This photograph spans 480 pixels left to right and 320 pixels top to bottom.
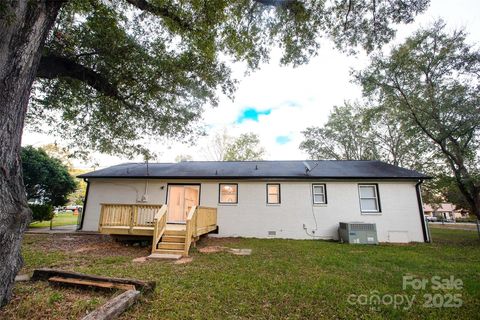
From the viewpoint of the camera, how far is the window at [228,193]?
36.1 feet

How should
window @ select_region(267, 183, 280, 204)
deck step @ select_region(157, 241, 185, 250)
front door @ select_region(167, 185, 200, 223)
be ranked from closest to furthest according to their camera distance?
deck step @ select_region(157, 241, 185, 250) < window @ select_region(267, 183, 280, 204) < front door @ select_region(167, 185, 200, 223)

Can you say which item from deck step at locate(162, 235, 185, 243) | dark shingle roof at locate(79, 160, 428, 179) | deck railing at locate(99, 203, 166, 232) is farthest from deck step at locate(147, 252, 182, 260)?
dark shingle roof at locate(79, 160, 428, 179)

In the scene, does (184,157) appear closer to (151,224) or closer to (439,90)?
(151,224)

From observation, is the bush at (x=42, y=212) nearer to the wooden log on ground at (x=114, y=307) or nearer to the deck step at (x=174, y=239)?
the deck step at (x=174, y=239)

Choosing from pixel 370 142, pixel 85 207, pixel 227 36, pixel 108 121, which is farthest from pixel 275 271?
pixel 370 142

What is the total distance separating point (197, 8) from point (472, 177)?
1364cm

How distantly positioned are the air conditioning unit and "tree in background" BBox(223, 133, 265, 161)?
56.8ft

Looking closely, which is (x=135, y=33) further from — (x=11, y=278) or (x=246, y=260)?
(x=246, y=260)

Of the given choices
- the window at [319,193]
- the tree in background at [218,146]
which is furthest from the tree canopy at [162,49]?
the tree in background at [218,146]

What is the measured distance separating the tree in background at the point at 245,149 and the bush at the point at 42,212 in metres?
15.9

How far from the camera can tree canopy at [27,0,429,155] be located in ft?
18.8

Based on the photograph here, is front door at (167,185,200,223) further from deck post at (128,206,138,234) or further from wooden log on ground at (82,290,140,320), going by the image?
wooden log on ground at (82,290,140,320)

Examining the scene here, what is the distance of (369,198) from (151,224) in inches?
400

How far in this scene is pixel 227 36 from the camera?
21.1 feet
